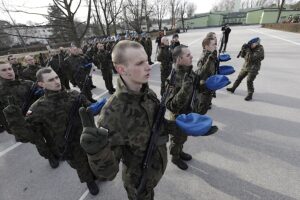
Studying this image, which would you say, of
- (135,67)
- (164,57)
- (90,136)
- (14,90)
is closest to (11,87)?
(14,90)

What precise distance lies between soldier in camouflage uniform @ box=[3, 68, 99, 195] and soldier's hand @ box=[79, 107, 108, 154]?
1.61m

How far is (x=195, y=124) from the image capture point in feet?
5.13

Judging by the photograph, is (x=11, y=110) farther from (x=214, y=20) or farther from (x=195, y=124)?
(x=214, y=20)

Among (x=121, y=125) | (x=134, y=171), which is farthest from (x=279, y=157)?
(x=121, y=125)

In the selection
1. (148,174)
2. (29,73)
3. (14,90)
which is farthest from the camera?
(29,73)

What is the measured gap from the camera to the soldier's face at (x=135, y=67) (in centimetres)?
141

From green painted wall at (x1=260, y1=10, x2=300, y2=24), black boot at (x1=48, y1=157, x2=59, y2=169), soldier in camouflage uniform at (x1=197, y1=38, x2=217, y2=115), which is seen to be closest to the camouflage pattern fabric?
soldier in camouflage uniform at (x1=197, y1=38, x2=217, y2=115)

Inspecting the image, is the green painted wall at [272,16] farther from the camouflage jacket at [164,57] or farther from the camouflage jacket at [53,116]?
the camouflage jacket at [53,116]

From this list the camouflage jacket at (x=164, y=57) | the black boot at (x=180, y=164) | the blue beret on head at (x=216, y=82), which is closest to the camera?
the blue beret on head at (x=216, y=82)

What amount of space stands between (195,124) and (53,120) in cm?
193

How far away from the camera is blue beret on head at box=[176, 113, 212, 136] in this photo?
1532mm

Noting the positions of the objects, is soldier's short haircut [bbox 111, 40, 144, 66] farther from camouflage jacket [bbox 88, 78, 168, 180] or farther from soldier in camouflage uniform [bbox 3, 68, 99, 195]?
soldier in camouflage uniform [bbox 3, 68, 99, 195]

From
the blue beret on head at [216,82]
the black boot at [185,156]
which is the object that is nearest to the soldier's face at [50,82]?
the blue beret on head at [216,82]

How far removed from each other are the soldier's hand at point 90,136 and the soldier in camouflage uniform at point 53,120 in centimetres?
161
